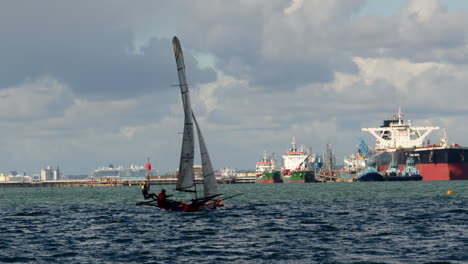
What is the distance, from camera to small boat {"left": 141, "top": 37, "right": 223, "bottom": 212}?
62.4 metres

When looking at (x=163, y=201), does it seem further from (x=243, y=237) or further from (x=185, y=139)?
(x=243, y=237)

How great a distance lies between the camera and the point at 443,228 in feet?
154

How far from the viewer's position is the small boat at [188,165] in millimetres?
62438

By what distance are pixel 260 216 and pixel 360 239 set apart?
1940 cm

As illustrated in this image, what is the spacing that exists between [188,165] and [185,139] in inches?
92.5

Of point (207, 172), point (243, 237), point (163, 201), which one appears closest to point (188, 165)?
point (207, 172)

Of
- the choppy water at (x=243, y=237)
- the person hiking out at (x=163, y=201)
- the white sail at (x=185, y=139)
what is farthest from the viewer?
the person hiking out at (x=163, y=201)

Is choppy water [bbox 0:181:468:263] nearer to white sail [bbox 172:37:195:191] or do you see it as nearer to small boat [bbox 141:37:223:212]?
small boat [bbox 141:37:223:212]

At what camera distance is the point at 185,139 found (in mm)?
62688

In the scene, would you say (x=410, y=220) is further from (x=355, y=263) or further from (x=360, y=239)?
(x=355, y=263)

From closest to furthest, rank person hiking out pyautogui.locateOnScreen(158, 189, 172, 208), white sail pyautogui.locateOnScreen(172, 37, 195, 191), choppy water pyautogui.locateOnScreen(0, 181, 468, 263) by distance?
choppy water pyautogui.locateOnScreen(0, 181, 468, 263), white sail pyautogui.locateOnScreen(172, 37, 195, 191), person hiking out pyautogui.locateOnScreen(158, 189, 172, 208)

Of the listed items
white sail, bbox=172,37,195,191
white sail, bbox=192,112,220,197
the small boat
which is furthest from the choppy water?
white sail, bbox=172,37,195,191

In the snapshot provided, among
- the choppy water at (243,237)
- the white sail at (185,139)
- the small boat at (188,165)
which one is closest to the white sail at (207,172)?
the small boat at (188,165)

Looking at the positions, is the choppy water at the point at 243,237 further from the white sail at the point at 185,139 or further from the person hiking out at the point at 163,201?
the white sail at the point at 185,139
